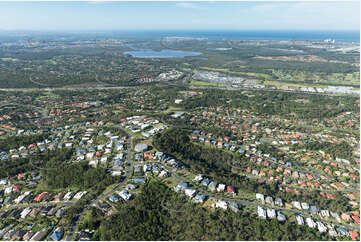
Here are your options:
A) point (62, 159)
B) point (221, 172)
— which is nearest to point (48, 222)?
point (62, 159)

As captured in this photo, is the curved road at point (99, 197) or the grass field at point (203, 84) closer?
the curved road at point (99, 197)

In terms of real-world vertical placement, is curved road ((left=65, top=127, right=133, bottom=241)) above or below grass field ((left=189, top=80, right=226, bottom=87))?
below

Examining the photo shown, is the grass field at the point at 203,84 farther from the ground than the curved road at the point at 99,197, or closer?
farther from the ground

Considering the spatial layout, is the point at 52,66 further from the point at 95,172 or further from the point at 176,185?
the point at 176,185

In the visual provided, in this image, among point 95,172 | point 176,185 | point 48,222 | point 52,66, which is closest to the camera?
point 48,222

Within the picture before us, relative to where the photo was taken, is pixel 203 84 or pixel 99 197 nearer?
pixel 99 197

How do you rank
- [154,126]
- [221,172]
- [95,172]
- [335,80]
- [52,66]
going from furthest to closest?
[52,66], [335,80], [154,126], [221,172], [95,172]

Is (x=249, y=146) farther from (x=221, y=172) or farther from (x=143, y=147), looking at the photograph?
(x=143, y=147)

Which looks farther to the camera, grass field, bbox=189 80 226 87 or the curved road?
grass field, bbox=189 80 226 87

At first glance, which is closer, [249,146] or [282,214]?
[282,214]

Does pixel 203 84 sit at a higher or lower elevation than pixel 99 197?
higher
